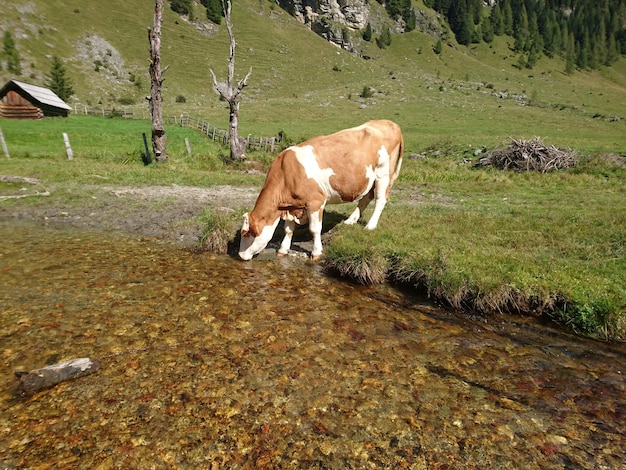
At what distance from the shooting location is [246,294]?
20.8ft

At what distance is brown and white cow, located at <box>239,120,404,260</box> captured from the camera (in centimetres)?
789

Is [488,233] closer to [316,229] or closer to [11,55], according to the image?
[316,229]

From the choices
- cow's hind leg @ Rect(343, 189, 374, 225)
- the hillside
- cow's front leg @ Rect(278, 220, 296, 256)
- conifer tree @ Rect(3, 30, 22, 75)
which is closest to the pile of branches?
the hillside

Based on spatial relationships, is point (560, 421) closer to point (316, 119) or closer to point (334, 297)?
point (334, 297)

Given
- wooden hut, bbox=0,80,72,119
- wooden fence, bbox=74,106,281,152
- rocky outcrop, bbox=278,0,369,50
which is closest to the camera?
wooden fence, bbox=74,106,281,152

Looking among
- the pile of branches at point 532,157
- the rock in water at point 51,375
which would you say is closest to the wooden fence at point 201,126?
the pile of branches at point 532,157

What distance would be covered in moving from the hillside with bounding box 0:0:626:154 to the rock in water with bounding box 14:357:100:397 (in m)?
26.5

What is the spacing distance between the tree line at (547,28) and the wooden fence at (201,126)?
142 meters

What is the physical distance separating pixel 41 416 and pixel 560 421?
16.7ft

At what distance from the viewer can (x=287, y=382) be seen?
4098 mm

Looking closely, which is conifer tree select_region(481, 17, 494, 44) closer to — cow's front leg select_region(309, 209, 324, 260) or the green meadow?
the green meadow

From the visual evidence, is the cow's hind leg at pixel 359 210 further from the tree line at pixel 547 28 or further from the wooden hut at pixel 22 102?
the tree line at pixel 547 28

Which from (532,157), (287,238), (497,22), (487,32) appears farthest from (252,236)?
(497,22)

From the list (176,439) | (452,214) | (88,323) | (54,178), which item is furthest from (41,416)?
(54,178)
